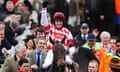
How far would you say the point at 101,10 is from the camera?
18.9m

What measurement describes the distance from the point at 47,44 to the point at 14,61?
3.77 feet

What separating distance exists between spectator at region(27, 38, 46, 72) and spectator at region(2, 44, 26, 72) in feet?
1.05

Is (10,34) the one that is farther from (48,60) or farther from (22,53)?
(48,60)

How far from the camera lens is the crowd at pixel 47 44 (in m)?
9.94

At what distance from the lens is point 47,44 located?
1302 centimetres

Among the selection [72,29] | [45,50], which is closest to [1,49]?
[45,50]

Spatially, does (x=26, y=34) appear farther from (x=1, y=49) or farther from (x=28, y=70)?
(x=28, y=70)

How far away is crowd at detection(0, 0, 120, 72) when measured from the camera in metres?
9.94

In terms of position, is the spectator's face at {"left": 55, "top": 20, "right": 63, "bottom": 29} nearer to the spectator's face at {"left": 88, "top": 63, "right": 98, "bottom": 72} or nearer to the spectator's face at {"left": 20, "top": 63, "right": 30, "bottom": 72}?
the spectator's face at {"left": 20, "top": 63, "right": 30, "bottom": 72}

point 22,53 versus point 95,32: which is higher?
point 22,53

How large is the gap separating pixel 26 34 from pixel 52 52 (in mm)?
Answer: 2996

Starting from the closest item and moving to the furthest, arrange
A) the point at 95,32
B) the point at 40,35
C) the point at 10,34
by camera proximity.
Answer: the point at 40,35 → the point at 10,34 → the point at 95,32

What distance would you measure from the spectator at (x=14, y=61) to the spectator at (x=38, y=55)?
1.05 feet

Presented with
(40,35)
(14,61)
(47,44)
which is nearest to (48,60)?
(14,61)
